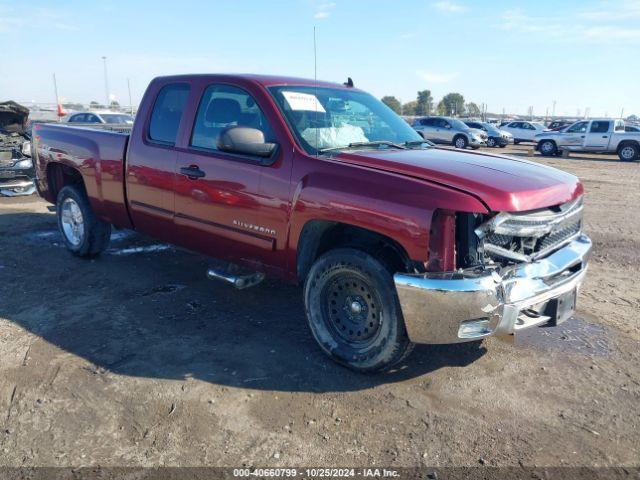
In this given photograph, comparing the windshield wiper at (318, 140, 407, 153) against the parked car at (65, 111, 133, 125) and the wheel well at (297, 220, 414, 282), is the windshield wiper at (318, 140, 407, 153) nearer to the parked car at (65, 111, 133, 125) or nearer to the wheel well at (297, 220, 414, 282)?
the wheel well at (297, 220, 414, 282)

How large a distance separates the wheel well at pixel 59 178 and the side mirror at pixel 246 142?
3.06 m

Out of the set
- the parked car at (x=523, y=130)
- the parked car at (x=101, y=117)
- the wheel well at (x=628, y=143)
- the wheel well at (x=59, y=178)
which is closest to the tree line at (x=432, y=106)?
the parked car at (x=523, y=130)

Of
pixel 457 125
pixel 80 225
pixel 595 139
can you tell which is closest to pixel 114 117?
pixel 80 225

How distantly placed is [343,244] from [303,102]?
1.21 meters

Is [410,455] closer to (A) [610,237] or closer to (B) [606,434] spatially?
(B) [606,434]

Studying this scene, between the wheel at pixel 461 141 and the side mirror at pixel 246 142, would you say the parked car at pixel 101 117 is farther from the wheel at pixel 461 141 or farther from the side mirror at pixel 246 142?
the wheel at pixel 461 141

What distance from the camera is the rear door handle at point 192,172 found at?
4254 mm

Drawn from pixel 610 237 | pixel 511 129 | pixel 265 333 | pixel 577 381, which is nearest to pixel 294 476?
pixel 265 333

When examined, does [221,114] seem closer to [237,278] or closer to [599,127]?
[237,278]

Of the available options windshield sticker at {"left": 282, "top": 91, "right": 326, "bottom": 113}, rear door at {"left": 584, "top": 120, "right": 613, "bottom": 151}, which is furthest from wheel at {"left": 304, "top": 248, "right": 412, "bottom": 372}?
rear door at {"left": 584, "top": 120, "right": 613, "bottom": 151}

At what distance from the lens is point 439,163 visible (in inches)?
143

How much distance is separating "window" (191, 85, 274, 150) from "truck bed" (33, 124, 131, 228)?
1046 millimetres

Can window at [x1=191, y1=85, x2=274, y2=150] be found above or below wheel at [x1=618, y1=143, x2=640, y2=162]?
above

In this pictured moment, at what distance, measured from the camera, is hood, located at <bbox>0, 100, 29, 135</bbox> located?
10.6m
